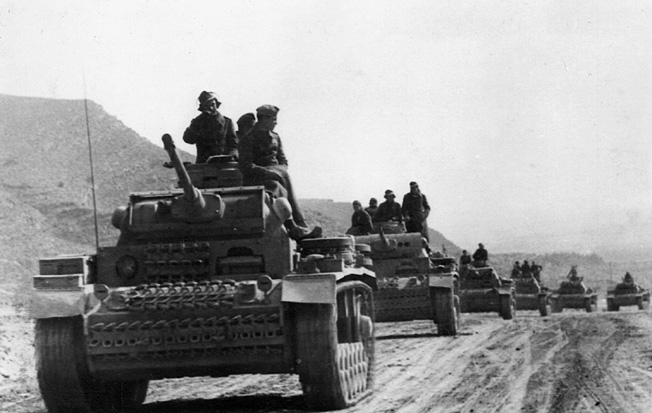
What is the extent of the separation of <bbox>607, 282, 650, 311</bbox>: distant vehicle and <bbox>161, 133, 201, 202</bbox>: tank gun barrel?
98.9 feet

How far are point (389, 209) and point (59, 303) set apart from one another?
14.6m

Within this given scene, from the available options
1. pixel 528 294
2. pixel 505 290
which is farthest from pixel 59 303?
pixel 528 294

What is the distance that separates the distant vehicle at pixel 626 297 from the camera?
37406 mm

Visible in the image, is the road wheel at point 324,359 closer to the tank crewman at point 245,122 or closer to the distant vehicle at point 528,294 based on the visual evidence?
the tank crewman at point 245,122

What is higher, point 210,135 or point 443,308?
point 210,135

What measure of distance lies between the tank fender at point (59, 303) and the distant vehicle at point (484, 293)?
779 inches

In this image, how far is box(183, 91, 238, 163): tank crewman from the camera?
12.5 metres

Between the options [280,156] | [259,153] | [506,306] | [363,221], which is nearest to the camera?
[259,153]

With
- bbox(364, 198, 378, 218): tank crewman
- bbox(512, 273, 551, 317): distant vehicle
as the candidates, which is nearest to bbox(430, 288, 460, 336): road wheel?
bbox(364, 198, 378, 218): tank crewman

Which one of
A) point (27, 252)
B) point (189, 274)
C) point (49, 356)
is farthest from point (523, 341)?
point (27, 252)

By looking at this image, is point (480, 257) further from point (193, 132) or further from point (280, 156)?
point (280, 156)

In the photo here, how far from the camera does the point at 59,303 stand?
9000 mm

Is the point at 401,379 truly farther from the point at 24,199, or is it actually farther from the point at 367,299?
the point at 24,199

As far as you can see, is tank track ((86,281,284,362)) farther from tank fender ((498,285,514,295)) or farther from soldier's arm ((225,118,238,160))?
tank fender ((498,285,514,295))
